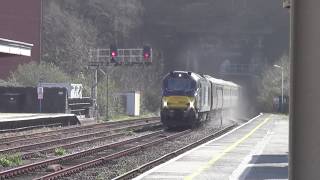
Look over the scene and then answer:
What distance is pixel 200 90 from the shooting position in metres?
34.7

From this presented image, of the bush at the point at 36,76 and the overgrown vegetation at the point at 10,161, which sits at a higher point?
the bush at the point at 36,76

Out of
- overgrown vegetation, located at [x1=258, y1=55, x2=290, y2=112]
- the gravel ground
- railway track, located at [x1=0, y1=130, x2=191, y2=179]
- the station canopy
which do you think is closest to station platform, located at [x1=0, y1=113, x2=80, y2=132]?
the station canopy

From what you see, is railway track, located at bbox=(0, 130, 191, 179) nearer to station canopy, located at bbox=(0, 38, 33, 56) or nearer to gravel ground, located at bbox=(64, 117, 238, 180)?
gravel ground, located at bbox=(64, 117, 238, 180)

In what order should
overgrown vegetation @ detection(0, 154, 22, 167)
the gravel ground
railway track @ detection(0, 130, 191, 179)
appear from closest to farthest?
railway track @ detection(0, 130, 191, 179), the gravel ground, overgrown vegetation @ detection(0, 154, 22, 167)

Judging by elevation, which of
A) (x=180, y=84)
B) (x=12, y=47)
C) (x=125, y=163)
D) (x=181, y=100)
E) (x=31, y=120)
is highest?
(x=12, y=47)

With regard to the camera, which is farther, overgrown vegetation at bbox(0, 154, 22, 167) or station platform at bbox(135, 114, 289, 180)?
overgrown vegetation at bbox(0, 154, 22, 167)

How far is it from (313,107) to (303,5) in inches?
23.4

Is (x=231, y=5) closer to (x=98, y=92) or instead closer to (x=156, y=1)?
(x=156, y=1)

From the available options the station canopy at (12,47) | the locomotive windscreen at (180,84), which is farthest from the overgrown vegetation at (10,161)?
the locomotive windscreen at (180,84)

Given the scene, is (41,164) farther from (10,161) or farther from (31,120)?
(31,120)

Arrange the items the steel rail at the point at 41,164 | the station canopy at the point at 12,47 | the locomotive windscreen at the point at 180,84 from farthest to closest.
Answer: the locomotive windscreen at the point at 180,84 < the station canopy at the point at 12,47 < the steel rail at the point at 41,164

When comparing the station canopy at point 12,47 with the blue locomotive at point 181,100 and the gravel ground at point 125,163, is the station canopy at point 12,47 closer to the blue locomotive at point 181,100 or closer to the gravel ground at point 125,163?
the gravel ground at point 125,163

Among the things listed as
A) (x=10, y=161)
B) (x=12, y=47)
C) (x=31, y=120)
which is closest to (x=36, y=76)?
(x=31, y=120)

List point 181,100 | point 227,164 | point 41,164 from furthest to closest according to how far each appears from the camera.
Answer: point 181,100 < point 41,164 < point 227,164
